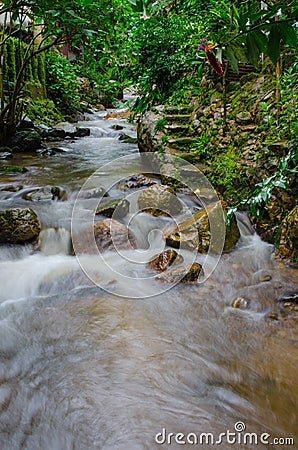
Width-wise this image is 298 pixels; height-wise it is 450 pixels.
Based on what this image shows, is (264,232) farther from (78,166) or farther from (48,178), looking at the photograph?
(78,166)

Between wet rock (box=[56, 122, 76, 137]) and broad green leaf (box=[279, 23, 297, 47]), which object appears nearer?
broad green leaf (box=[279, 23, 297, 47])

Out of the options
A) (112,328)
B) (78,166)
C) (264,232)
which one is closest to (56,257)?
(112,328)

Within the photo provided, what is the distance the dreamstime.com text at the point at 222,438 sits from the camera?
5.10 feet

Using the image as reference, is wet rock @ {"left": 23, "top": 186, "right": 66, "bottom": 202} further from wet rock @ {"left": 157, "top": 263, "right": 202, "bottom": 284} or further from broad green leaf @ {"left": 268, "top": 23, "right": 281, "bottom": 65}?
broad green leaf @ {"left": 268, "top": 23, "right": 281, "bottom": 65}

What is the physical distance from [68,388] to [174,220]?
8.75ft

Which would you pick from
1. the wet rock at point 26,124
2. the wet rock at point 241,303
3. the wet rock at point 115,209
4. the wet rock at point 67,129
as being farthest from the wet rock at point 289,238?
the wet rock at point 67,129

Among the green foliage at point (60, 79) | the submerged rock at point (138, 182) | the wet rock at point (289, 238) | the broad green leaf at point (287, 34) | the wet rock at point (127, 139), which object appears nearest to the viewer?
the broad green leaf at point (287, 34)

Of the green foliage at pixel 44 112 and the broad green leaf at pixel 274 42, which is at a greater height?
the green foliage at pixel 44 112

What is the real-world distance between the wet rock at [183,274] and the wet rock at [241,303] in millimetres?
468

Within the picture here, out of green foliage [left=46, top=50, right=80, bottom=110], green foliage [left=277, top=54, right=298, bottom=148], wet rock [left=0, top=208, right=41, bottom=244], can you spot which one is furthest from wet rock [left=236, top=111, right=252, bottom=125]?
green foliage [left=46, top=50, right=80, bottom=110]

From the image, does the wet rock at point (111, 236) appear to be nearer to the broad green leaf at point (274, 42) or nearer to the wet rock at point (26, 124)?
the broad green leaf at point (274, 42)

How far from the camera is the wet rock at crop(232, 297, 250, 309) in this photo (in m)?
2.80

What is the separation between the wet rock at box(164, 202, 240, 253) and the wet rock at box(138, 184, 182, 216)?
59 cm

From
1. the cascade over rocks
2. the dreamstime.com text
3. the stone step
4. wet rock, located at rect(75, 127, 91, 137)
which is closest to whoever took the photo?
the dreamstime.com text
